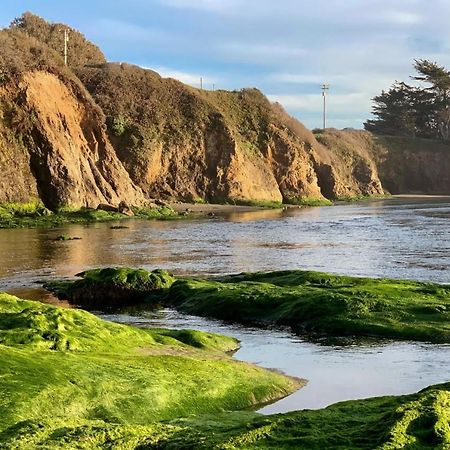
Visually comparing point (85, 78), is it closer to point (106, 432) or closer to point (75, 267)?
point (75, 267)

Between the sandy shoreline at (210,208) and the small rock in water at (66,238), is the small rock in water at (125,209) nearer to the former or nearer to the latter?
the sandy shoreline at (210,208)

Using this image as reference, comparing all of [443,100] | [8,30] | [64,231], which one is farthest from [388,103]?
[64,231]

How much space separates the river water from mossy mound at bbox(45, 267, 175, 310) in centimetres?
141

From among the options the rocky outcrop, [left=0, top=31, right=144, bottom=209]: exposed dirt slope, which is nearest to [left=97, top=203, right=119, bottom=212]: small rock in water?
[left=0, top=31, right=144, bottom=209]: exposed dirt slope

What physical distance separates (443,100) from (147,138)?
102210 millimetres

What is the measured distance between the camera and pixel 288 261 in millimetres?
39312

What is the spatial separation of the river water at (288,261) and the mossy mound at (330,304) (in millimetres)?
1012

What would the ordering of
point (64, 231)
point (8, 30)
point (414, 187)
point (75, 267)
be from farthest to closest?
point (414, 187)
point (8, 30)
point (64, 231)
point (75, 267)

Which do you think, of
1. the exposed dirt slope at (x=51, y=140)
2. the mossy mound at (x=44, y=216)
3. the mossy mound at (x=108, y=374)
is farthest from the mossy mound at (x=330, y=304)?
the exposed dirt slope at (x=51, y=140)

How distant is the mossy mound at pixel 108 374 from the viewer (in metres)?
10.7

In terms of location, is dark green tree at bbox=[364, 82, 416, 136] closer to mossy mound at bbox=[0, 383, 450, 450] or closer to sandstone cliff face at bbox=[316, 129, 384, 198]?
sandstone cliff face at bbox=[316, 129, 384, 198]

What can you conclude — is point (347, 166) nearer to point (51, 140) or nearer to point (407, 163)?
point (407, 163)

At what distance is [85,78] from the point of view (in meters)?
106

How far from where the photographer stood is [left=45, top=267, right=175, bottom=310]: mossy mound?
2698cm
